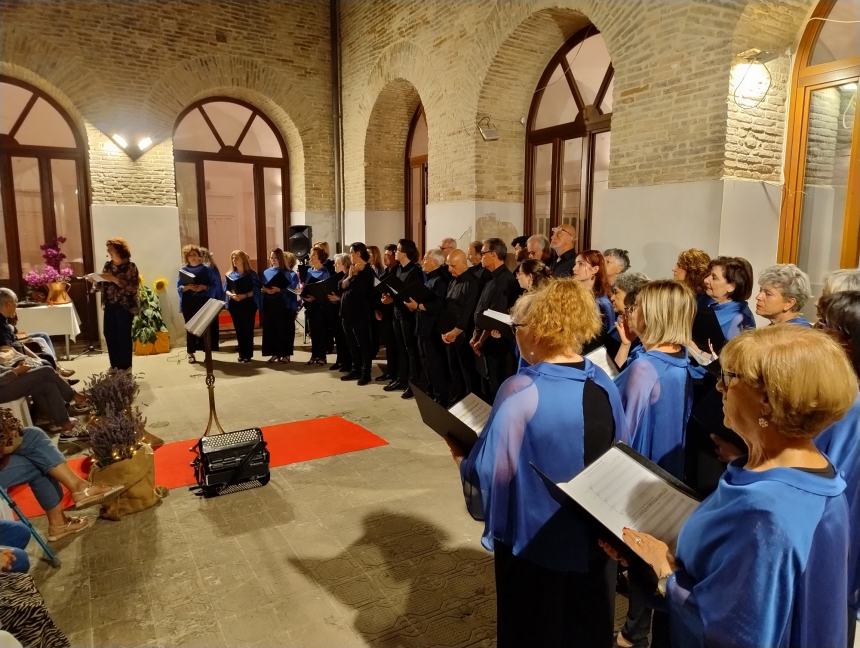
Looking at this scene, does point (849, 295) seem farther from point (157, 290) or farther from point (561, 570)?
point (157, 290)

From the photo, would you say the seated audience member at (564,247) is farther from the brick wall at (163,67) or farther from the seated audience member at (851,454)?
the brick wall at (163,67)

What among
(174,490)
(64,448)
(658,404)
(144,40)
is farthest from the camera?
(144,40)

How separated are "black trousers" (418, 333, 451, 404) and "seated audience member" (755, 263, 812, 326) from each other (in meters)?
3.65

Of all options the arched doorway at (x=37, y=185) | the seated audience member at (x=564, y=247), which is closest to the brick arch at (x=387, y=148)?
the arched doorway at (x=37, y=185)

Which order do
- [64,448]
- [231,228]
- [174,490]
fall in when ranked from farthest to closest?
[231,228] < [64,448] < [174,490]

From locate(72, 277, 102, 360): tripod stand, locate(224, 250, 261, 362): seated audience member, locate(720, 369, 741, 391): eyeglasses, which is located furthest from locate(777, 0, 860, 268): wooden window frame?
locate(72, 277, 102, 360): tripod stand

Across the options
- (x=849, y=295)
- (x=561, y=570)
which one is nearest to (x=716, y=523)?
(x=561, y=570)

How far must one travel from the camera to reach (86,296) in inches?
407

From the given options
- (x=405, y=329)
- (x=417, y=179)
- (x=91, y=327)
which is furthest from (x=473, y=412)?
(x=91, y=327)

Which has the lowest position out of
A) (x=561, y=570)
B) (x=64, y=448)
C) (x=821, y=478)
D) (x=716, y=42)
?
(x=64, y=448)

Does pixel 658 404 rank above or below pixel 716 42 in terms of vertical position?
below

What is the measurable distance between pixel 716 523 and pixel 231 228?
11817 mm

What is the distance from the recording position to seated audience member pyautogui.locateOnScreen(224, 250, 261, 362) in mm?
8852

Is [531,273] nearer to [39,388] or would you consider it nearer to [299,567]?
[299,567]
